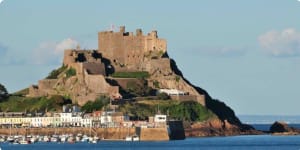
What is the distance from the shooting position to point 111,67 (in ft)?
412

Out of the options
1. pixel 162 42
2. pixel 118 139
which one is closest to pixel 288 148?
pixel 118 139

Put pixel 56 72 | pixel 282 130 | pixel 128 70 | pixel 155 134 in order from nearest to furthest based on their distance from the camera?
pixel 155 134, pixel 128 70, pixel 282 130, pixel 56 72

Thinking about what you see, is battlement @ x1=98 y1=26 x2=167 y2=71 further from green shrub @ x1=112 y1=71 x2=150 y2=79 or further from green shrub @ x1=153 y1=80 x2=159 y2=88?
green shrub @ x1=153 y1=80 x2=159 y2=88

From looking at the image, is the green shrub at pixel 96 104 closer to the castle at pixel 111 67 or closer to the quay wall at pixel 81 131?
the castle at pixel 111 67

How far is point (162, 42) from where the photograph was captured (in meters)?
126

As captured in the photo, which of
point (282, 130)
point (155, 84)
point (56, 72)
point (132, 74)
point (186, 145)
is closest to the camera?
point (186, 145)

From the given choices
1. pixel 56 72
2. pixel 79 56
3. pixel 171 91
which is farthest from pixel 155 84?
pixel 56 72

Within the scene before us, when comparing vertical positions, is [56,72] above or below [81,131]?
above

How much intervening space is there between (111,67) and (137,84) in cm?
527

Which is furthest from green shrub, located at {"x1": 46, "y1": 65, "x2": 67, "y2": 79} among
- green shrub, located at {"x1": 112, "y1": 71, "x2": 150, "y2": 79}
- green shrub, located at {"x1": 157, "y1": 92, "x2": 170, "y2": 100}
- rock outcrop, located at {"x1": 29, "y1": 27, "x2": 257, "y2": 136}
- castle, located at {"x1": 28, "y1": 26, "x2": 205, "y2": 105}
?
green shrub, located at {"x1": 157, "y1": 92, "x2": 170, "y2": 100}

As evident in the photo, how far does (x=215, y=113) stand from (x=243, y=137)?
4139 millimetres

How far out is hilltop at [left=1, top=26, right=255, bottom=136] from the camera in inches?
4643

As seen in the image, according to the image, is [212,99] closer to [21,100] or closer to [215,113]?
[215,113]

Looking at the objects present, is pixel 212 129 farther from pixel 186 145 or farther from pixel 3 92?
pixel 3 92
